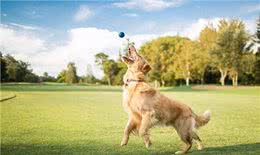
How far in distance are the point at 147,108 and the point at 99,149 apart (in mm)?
1007

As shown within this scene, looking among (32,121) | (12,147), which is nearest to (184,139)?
(12,147)

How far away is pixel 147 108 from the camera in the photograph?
19.6 ft

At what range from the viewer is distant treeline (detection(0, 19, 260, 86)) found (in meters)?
49.9

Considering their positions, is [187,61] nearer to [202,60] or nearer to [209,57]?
[202,60]

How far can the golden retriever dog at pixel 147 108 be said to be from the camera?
19.7 feet

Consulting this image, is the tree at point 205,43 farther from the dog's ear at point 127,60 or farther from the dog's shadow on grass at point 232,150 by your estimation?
the dog's ear at point 127,60

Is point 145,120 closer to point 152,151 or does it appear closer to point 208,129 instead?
point 152,151

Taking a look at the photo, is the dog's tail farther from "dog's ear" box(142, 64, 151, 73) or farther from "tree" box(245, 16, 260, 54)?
"tree" box(245, 16, 260, 54)

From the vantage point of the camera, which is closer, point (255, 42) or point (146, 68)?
point (146, 68)

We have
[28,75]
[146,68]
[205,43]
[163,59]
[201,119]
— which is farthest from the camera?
[163,59]

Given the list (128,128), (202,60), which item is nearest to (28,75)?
(128,128)

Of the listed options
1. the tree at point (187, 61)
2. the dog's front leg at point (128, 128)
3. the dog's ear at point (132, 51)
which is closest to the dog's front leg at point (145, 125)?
the dog's front leg at point (128, 128)

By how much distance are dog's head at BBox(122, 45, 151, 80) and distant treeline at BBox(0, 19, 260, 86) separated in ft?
107

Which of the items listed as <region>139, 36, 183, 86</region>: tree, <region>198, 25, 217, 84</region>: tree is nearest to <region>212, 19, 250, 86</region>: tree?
<region>198, 25, 217, 84</region>: tree
